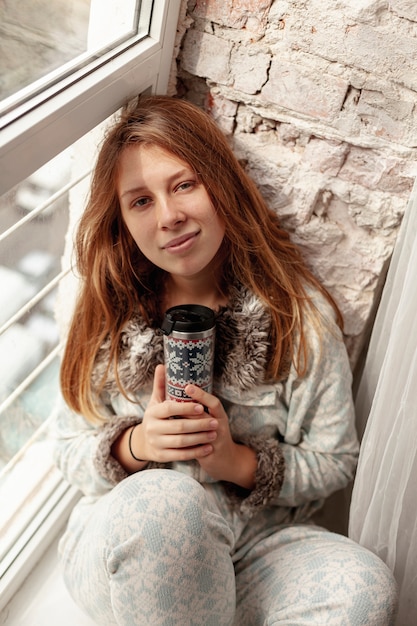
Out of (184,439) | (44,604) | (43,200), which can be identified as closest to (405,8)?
(43,200)

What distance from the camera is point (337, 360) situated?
1304 millimetres

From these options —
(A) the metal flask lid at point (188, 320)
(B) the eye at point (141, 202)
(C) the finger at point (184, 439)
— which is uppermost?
(B) the eye at point (141, 202)

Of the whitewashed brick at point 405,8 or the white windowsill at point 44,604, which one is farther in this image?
the white windowsill at point 44,604

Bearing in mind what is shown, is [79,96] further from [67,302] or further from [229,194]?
[67,302]

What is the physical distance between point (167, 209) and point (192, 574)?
59 cm

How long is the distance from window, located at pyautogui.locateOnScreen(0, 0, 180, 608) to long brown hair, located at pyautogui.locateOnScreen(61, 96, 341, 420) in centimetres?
8

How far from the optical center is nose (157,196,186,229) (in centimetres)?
115

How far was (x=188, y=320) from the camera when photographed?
1.14 metres

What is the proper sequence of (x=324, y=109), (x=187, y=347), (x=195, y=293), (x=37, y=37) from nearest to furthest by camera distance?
1. (x=37, y=37)
2. (x=187, y=347)
3. (x=324, y=109)
4. (x=195, y=293)

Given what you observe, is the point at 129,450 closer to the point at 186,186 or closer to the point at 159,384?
the point at 159,384

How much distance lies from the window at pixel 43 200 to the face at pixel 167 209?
0.36 ft

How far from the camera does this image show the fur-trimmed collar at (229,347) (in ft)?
4.12

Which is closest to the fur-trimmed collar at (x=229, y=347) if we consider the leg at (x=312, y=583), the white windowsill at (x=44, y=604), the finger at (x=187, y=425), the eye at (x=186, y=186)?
the finger at (x=187, y=425)

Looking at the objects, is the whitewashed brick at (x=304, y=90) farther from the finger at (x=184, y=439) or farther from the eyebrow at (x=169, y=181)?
the finger at (x=184, y=439)
